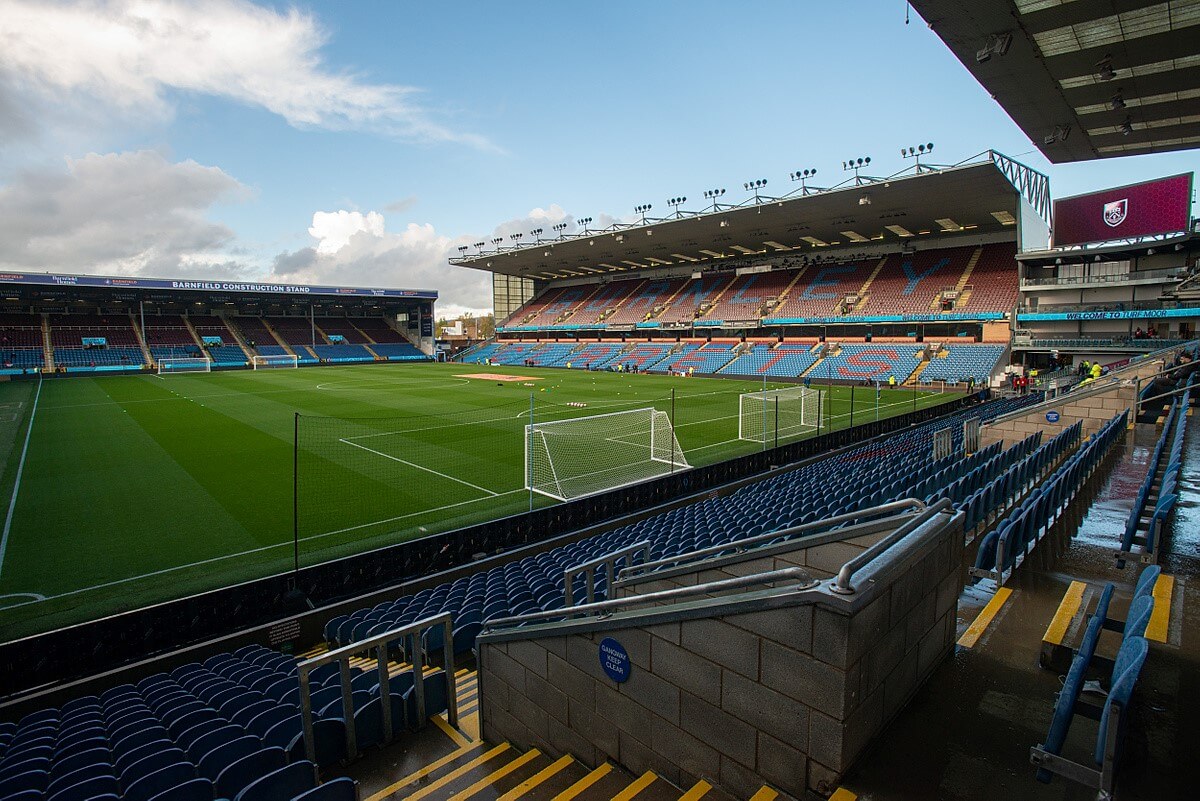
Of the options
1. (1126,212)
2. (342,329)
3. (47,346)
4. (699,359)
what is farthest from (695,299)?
(47,346)

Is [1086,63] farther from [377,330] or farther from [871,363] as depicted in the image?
[377,330]

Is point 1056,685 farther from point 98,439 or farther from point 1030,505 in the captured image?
point 98,439

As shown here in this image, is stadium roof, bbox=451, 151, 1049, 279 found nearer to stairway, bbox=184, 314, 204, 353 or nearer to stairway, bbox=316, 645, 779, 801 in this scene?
stairway, bbox=184, 314, 204, 353

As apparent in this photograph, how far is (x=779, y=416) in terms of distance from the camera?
26.8 metres

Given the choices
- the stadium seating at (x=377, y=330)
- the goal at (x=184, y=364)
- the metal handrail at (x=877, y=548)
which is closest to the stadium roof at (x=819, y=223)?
the stadium seating at (x=377, y=330)

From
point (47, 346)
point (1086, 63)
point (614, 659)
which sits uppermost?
point (1086, 63)

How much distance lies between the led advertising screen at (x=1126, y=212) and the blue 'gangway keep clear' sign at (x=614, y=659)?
1824 inches

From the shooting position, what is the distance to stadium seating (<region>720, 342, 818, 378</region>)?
46.9m

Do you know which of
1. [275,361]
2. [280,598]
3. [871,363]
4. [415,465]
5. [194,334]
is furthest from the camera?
[194,334]

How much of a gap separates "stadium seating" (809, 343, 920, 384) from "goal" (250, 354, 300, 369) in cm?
5228

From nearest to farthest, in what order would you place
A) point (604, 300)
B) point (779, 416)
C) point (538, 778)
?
point (538, 778) → point (779, 416) → point (604, 300)

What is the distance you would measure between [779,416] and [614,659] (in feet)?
79.6

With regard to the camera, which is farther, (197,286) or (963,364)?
(197,286)

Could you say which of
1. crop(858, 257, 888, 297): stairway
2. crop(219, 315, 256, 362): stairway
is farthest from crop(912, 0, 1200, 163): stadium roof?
crop(219, 315, 256, 362): stairway
